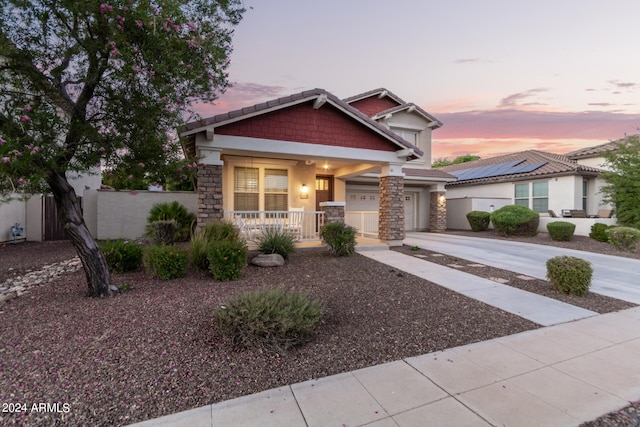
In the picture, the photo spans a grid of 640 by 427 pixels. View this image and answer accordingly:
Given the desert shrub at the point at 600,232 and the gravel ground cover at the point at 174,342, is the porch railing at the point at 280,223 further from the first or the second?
the desert shrub at the point at 600,232

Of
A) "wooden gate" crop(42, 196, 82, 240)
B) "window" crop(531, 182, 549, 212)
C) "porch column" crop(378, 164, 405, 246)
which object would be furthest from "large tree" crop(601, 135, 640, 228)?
"wooden gate" crop(42, 196, 82, 240)

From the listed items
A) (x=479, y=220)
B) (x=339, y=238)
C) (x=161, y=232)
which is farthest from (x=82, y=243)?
(x=479, y=220)

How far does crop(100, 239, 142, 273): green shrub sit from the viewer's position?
6023 mm

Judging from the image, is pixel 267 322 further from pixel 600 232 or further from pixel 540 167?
pixel 540 167

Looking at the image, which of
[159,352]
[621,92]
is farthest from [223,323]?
[621,92]

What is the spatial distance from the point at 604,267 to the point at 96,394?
10896mm

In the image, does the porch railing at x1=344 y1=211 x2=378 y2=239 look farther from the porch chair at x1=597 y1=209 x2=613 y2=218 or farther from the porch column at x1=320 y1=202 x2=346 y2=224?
the porch chair at x1=597 y1=209 x2=613 y2=218

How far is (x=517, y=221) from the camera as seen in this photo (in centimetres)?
1305

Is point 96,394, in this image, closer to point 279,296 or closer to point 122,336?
point 122,336

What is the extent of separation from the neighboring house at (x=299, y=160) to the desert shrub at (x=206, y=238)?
952mm

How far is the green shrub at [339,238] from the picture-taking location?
27.0ft

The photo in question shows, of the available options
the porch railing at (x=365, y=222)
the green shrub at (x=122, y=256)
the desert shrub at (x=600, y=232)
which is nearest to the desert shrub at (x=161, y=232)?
the green shrub at (x=122, y=256)

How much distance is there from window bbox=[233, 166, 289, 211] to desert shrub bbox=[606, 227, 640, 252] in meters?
11.8

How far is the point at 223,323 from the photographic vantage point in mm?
3328
